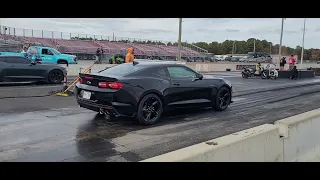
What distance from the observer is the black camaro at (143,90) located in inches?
265

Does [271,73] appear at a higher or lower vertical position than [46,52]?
lower

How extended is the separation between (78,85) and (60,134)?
1.59 meters

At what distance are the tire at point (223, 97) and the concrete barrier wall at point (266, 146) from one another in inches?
146

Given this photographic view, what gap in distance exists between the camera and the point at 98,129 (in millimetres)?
6648

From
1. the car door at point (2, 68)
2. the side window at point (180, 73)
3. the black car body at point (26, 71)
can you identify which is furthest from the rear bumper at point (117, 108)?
the car door at point (2, 68)

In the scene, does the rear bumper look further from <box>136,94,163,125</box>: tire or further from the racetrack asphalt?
the racetrack asphalt

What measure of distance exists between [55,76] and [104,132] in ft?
31.0

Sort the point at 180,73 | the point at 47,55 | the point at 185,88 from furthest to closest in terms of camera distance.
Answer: the point at 47,55, the point at 180,73, the point at 185,88

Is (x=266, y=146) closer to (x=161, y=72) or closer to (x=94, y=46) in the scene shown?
(x=161, y=72)

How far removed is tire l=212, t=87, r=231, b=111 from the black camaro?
1.09 feet

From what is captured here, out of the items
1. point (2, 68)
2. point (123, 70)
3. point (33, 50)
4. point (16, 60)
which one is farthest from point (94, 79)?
point (33, 50)

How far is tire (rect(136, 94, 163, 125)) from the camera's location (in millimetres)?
6918
